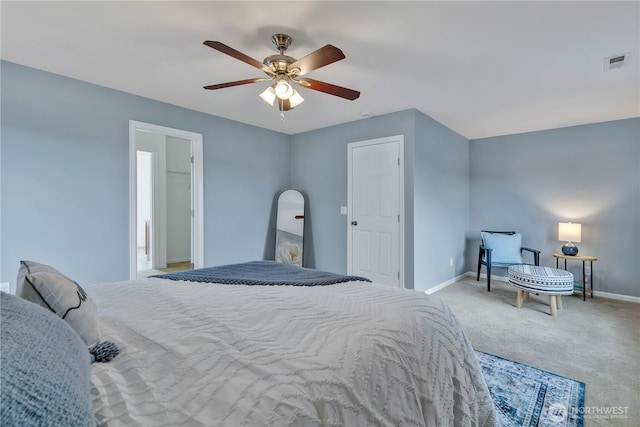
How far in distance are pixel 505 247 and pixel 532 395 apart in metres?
2.96

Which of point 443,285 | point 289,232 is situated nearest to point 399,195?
point 443,285

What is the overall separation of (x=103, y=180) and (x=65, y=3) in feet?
5.54

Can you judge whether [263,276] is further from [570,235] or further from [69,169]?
[570,235]

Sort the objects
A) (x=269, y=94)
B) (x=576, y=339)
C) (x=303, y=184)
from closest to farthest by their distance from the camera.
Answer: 1. (x=269, y=94)
2. (x=576, y=339)
3. (x=303, y=184)

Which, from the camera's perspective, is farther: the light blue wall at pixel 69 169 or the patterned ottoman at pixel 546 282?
the patterned ottoman at pixel 546 282

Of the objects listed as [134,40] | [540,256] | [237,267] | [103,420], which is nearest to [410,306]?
[103,420]

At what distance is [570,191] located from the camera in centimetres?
442

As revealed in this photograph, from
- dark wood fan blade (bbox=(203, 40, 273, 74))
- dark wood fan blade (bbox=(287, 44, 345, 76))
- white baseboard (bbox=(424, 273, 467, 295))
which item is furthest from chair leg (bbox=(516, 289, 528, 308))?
dark wood fan blade (bbox=(203, 40, 273, 74))

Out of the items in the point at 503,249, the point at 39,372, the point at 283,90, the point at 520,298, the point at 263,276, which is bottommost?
the point at 520,298

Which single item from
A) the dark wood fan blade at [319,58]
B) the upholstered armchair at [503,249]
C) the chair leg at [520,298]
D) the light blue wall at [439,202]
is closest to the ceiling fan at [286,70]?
the dark wood fan blade at [319,58]

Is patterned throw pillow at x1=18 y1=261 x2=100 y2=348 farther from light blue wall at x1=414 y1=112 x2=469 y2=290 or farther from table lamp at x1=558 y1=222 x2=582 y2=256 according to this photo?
→ table lamp at x1=558 y1=222 x2=582 y2=256

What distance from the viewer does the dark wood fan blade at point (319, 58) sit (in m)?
1.79

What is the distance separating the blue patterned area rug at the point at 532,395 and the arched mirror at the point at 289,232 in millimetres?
2967

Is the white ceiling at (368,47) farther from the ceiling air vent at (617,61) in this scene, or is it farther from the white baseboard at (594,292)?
the white baseboard at (594,292)
